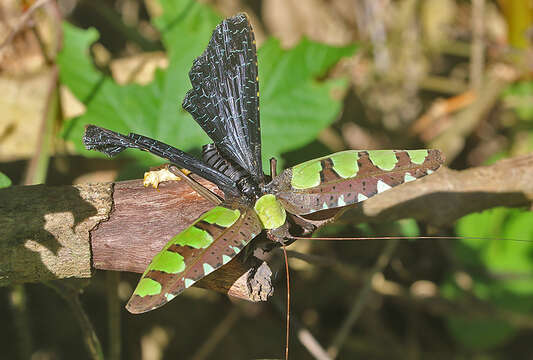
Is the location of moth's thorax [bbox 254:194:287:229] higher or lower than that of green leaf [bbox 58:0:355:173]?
lower

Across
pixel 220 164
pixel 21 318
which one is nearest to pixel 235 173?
pixel 220 164

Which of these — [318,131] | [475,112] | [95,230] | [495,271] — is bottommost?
[495,271]

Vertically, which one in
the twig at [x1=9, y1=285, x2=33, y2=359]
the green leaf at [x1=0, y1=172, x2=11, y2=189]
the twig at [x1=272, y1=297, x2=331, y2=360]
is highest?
the green leaf at [x1=0, y1=172, x2=11, y2=189]

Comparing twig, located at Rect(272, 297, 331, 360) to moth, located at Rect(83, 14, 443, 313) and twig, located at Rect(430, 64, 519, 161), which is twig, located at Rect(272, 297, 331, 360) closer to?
moth, located at Rect(83, 14, 443, 313)

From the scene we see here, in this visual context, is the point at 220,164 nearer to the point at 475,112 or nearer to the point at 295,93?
the point at 295,93

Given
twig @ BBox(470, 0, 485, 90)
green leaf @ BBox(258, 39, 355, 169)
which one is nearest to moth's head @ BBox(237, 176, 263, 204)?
green leaf @ BBox(258, 39, 355, 169)

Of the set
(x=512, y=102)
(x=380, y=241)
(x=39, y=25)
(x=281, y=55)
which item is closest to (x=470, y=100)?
(x=512, y=102)

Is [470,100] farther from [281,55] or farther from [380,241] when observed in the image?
[281,55]
